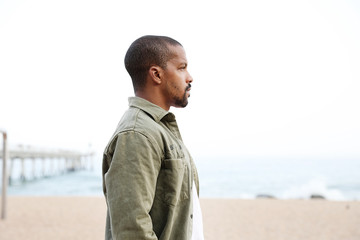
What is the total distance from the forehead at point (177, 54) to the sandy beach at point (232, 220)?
6839mm

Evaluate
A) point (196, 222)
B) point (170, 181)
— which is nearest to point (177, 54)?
point (170, 181)

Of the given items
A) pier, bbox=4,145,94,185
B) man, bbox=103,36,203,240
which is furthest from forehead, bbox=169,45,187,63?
pier, bbox=4,145,94,185

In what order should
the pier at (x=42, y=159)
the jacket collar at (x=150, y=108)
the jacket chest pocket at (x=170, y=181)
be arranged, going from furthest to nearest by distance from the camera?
the pier at (x=42, y=159)
the jacket collar at (x=150, y=108)
the jacket chest pocket at (x=170, y=181)

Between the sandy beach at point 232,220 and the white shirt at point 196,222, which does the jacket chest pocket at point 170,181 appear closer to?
the white shirt at point 196,222

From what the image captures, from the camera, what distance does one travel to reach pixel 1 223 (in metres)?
9.40

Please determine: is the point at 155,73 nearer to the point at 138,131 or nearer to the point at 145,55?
the point at 145,55

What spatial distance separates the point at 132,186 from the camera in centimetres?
141

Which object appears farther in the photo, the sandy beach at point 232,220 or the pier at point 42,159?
the pier at point 42,159

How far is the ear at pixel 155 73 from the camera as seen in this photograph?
165 centimetres

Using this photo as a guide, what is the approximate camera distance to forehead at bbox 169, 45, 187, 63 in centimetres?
168

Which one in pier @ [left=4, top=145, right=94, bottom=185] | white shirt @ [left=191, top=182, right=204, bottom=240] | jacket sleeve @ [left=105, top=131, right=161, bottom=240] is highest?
jacket sleeve @ [left=105, top=131, right=161, bottom=240]

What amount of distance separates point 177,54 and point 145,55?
5.2 inches

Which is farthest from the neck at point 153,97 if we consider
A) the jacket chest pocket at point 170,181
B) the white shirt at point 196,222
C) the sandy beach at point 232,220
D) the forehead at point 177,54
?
the sandy beach at point 232,220

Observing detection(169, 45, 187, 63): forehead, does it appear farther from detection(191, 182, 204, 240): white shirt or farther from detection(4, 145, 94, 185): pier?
detection(4, 145, 94, 185): pier
